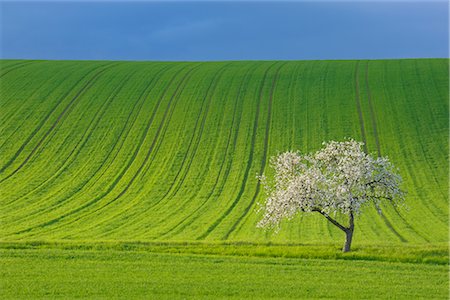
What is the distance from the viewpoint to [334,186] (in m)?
28.2

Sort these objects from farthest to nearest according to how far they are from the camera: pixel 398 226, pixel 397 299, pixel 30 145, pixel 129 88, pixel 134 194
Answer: pixel 129 88
pixel 30 145
pixel 134 194
pixel 398 226
pixel 397 299

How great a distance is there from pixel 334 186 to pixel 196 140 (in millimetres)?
31904

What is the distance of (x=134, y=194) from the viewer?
47.4 meters

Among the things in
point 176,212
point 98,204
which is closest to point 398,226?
point 176,212

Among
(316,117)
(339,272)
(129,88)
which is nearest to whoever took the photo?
(339,272)

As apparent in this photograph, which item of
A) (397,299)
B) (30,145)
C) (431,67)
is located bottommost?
(397,299)

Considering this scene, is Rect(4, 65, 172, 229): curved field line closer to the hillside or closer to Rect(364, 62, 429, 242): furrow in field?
the hillside

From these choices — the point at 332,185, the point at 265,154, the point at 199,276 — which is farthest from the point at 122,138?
the point at 199,276

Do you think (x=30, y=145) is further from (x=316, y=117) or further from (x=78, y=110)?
(x=316, y=117)

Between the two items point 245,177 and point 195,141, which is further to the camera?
point 195,141

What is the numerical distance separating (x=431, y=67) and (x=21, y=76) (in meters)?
54.4

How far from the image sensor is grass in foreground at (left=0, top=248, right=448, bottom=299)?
21.0 m

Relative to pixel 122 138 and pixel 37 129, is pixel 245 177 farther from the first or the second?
pixel 37 129

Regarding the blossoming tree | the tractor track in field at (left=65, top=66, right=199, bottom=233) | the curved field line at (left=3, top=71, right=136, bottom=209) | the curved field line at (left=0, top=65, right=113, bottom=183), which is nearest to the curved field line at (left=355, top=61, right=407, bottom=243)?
the blossoming tree
